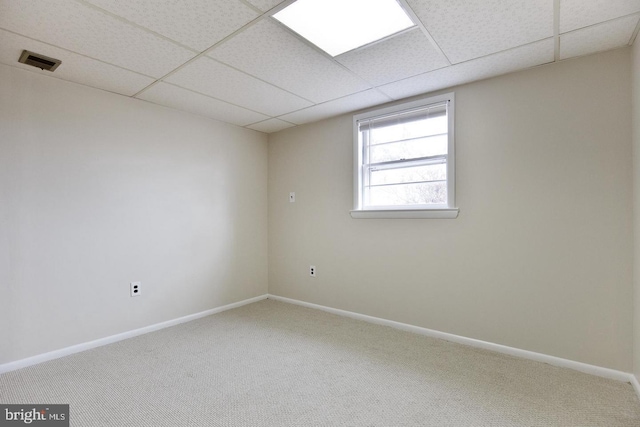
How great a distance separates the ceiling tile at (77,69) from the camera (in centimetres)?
198

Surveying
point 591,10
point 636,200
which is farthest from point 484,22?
point 636,200

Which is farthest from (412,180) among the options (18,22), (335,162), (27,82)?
(27,82)

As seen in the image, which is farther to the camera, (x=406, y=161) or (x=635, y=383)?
(x=406, y=161)

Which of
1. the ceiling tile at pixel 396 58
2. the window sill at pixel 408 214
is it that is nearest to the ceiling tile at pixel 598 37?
the ceiling tile at pixel 396 58

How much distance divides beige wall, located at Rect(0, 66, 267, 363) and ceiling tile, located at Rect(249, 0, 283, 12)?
1911 millimetres

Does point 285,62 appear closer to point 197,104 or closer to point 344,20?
point 344,20

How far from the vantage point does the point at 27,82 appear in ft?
7.68

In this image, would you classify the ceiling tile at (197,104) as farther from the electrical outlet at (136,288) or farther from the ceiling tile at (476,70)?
the electrical outlet at (136,288)

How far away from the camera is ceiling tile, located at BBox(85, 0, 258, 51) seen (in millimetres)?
1619

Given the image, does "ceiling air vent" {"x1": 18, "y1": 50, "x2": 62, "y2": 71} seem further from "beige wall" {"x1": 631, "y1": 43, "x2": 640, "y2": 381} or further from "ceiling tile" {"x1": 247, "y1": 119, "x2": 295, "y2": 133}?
"beige wall" {"x1": 631, "y1": 43, "x2": 640, "y2": 381}

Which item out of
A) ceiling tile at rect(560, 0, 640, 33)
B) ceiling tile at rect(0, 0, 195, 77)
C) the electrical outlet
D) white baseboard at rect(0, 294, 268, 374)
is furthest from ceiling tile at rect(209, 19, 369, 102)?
white baseboard at rect(0, 294, 268, 374)

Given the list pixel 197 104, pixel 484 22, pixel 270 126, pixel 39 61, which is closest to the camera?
pixel 484 22

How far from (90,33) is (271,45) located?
→ 3.52 feet

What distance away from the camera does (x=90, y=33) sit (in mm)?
1858
